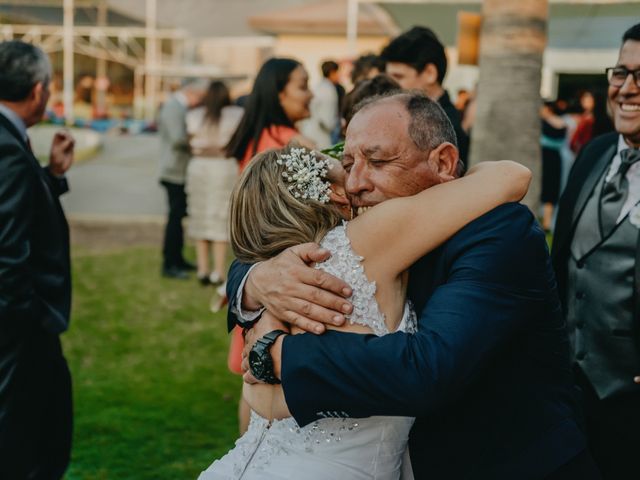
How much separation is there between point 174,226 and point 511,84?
4126mm

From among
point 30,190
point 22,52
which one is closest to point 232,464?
point 30,190

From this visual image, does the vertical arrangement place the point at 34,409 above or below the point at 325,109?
below

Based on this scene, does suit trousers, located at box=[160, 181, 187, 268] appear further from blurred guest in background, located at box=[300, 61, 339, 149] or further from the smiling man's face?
the smiling man's face

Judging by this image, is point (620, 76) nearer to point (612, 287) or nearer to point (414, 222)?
point (612, 287)

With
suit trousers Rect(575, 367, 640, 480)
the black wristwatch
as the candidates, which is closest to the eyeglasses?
suit trousers Rect(575, 367, 640, 480)

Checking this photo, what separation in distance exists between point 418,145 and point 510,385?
632 millimetres

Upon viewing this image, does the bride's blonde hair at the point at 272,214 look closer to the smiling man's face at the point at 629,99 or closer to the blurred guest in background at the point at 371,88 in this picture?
the smiling man's face at the point at 629,99

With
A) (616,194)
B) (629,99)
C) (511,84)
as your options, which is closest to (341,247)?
(616,194)

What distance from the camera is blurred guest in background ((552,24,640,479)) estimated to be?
308 cm

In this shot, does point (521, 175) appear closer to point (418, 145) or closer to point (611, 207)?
point (418, 145)

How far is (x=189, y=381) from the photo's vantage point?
6609 mm

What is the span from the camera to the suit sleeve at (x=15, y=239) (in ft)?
11.5

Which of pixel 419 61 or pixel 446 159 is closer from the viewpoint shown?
pixel 446 159

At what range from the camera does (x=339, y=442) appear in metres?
2.12
